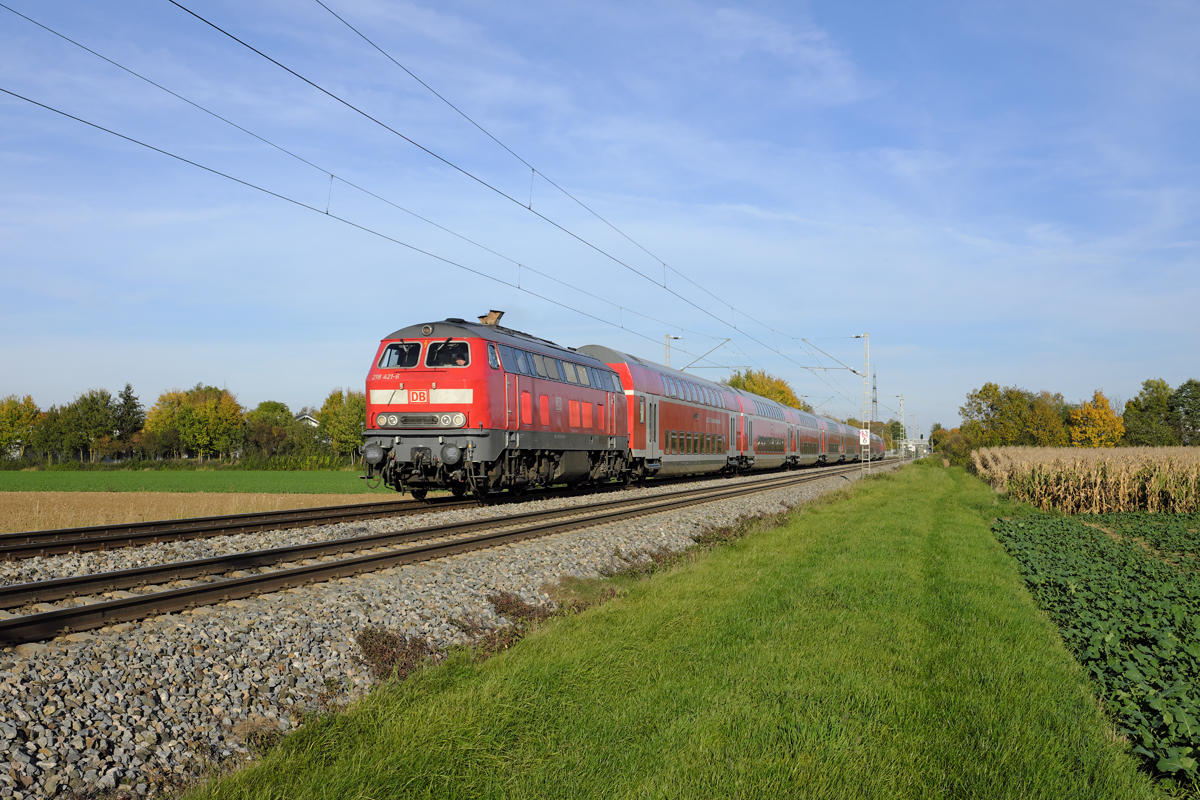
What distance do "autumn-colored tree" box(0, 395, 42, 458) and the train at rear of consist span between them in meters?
99.0

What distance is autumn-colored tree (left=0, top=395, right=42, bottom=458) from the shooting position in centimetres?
9625

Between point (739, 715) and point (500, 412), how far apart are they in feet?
40.1

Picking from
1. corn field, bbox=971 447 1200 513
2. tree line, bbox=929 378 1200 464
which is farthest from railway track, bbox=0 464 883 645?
tree line, bbox=929 378 1200 464

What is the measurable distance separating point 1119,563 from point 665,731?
1202cm

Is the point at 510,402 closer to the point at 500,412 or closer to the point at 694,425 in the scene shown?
the point at 500,412

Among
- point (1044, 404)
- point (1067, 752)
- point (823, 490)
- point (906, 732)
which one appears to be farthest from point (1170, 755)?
point (1044, 404)

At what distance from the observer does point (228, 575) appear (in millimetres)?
9258

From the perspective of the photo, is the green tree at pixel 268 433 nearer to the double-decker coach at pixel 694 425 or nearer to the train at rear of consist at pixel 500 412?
the double-decker coach at pixel 694 425

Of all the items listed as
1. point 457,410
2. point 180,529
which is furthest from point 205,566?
point 457,410

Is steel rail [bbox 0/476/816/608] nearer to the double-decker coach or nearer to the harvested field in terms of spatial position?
the harvested field

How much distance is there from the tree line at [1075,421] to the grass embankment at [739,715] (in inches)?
2452

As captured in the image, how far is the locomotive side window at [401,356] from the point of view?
17188mm

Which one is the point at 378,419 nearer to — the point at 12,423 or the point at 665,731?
the point at 665,731

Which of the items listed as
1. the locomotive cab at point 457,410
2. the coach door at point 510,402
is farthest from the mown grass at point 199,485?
the coach door at point 510,402
